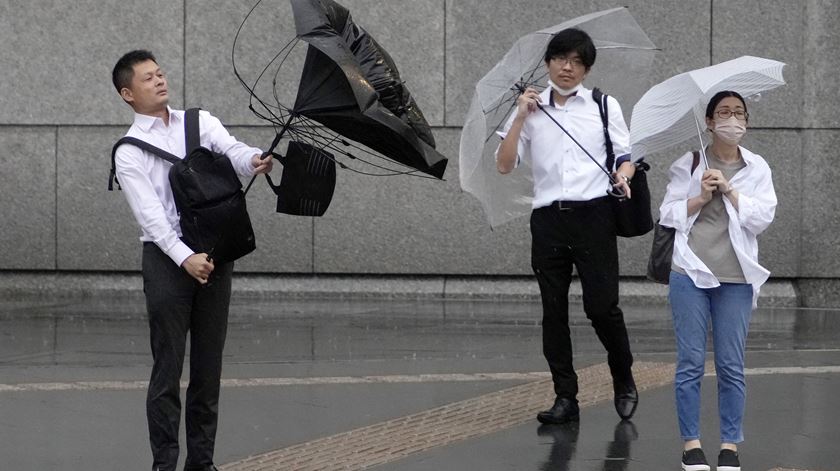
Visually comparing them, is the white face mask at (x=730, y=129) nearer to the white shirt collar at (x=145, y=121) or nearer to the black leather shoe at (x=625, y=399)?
the black leather shoe at (x=625, y=399)

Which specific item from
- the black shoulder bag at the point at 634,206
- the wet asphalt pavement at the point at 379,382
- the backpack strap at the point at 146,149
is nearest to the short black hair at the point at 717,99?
the black shoulder bag at the point at 634,206

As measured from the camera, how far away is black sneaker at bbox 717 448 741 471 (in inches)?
221

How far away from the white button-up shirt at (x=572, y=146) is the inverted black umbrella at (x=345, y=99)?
1103mm

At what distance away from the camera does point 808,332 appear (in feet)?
32.1

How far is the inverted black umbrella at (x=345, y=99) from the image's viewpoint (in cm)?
522

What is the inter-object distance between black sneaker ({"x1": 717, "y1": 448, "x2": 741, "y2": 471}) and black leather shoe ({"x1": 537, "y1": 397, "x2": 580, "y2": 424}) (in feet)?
3.56

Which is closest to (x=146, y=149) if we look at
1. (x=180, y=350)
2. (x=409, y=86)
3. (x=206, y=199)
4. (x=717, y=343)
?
(x=206, y=199)

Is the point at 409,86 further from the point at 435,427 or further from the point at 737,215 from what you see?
the point at 737,215

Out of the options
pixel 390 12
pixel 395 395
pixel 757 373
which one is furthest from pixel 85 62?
pixel 757 373

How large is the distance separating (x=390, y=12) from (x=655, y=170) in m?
2.48

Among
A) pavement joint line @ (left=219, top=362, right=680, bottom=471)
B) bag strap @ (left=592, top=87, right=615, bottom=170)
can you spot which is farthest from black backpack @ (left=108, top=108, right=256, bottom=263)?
bag strap @ (left=592, top=87, right=615, bottom=170)

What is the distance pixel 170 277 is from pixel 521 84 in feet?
6.86

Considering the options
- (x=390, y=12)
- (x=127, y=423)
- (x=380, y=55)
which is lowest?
(x=127, y=423)

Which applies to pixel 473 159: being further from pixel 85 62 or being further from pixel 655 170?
pixel 85 62
